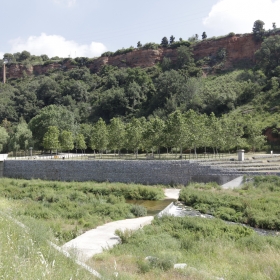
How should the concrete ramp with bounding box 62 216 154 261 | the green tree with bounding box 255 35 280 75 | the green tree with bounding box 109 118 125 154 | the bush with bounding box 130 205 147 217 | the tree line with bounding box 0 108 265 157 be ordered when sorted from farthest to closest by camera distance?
the green tree with bounding box 255 35 280 75, the green tree with bounding box 109 118 125 154, the tree line with bounding box 0 108 265 157, the bush with bounding box 130 205 147 217, the concrete ramp with bounding box 62 216 154 261

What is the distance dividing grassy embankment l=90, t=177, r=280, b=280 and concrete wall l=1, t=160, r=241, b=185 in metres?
9.89

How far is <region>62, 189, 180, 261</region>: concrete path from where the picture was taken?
9742 millimetres

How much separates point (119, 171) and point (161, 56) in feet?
222

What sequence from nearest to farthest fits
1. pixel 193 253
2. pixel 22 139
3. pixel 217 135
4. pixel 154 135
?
1. pixel 193 253
2. pixel 217 135
3. pixel 154 135
4. pixel 22 139

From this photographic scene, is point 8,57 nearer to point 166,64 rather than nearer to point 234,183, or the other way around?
point 166,64

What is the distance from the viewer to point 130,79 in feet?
252

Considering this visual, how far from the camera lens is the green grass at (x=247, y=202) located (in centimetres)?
1478

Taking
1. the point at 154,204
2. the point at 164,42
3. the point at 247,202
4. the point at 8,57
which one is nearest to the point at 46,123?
the point at 154,204

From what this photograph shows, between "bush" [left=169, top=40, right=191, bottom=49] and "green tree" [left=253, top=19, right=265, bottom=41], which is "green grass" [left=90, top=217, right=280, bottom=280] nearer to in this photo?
"green tree" [left=253, top=19, right=265, bottom=41]

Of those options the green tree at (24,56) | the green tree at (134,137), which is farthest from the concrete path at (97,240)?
the green tree at (24,56)

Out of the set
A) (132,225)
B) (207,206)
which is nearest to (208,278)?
(132,225)

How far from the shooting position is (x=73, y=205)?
18625mm

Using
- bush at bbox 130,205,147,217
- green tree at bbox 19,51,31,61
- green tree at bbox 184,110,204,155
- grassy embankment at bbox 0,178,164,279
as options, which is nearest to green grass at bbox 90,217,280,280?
grassy embankment at bbox 0,178,164,279

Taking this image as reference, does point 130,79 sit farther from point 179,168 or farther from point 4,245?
point 4,245
